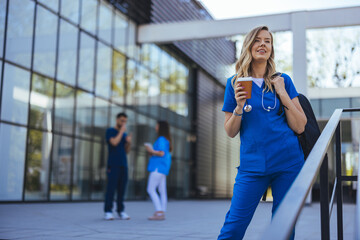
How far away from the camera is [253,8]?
13.6 m

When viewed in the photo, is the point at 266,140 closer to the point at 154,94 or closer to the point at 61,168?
the point at 61,168

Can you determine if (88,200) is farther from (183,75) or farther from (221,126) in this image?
(221,126)

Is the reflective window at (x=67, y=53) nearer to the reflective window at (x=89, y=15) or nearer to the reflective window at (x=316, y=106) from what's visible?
the reflective window at (x=89, y=15)

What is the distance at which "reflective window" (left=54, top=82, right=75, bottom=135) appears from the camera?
42.6ft

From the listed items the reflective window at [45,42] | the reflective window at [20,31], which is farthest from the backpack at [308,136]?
the reflective window at [45,42]

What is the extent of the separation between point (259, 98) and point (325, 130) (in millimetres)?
409

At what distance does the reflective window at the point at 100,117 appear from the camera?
1470 cm

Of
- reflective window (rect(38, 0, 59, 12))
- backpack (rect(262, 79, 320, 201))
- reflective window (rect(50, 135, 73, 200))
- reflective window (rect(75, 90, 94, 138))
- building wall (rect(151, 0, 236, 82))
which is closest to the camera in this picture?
backpack (rect(262, 79, 320, 201))

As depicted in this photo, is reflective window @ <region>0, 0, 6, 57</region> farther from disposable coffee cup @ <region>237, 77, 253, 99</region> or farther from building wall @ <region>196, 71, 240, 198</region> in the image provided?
building wall @ <region>196, 71, 240, 198</region>

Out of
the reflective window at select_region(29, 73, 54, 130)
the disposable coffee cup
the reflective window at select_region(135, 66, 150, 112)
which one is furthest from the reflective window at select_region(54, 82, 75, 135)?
the disposable coffee cup

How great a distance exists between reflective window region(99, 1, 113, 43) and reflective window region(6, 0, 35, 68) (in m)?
3.21

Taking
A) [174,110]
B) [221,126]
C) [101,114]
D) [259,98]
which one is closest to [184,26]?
[101,114]

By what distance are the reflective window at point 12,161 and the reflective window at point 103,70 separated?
145 inches

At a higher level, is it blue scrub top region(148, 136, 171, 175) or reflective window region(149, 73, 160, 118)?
reflective window region(149, 73, 160, 118)
